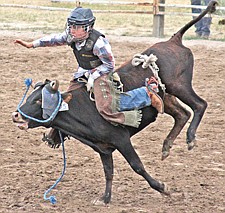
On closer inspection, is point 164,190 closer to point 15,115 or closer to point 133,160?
point 133,160

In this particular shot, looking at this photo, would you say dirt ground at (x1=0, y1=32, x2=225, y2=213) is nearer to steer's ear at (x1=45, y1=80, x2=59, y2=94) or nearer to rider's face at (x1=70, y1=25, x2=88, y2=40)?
steer's ear at (x1=45, y1=80, x2=59, y2=94)

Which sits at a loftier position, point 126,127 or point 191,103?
point 126,127

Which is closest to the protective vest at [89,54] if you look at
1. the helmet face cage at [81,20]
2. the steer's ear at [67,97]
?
the helmet face cage at [81,20]

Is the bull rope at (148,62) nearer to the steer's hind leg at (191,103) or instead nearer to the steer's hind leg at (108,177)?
the steer's hind leg at (191,103)

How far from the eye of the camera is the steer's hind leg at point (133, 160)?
19.5 feet

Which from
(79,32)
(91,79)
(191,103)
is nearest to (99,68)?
(91,79)

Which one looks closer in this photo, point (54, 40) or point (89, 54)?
point (89, 54)

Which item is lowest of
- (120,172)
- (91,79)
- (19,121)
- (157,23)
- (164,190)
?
(157,23)

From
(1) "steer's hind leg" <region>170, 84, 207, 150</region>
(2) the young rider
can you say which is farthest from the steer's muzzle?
(1) "steer's hind leg" <region>170, 84, 207, 150</region>

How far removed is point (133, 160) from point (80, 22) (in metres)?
1.27

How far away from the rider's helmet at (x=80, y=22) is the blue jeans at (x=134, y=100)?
2.07ft

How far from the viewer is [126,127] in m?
6.05

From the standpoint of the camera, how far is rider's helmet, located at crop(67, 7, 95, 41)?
5852 millimetres

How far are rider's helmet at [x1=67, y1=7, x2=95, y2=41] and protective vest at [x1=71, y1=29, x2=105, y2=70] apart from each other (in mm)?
70
